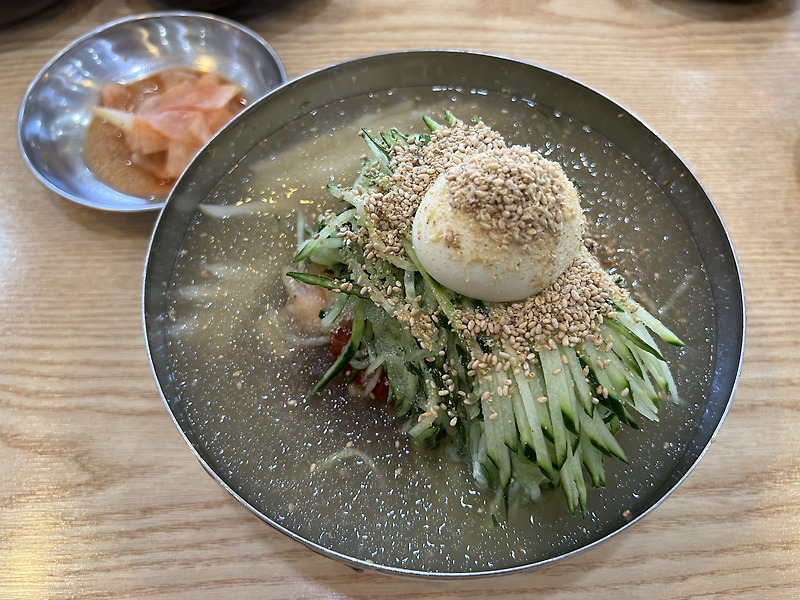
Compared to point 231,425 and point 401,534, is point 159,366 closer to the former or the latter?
point 231,425

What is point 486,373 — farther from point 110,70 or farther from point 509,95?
point 110,70

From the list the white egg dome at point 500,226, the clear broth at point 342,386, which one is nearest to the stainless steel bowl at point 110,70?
the clear broth at point 342,386

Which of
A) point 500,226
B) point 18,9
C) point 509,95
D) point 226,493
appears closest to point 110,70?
point 18,9

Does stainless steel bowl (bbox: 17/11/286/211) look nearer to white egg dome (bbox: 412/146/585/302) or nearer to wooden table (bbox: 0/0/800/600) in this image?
wooden table (bbox: 0/0/800/600)

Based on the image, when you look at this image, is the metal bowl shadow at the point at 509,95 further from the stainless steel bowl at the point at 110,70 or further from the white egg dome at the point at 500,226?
the white egg dome at the point at 500,226

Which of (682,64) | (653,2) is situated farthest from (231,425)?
(653,2)

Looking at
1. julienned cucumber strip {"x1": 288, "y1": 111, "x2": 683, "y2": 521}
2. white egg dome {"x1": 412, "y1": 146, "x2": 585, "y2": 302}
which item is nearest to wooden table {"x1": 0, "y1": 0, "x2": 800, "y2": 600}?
julienned cucumber strip {"x1": 288, "y1": 111, "x2": 683, "y2": 521}
